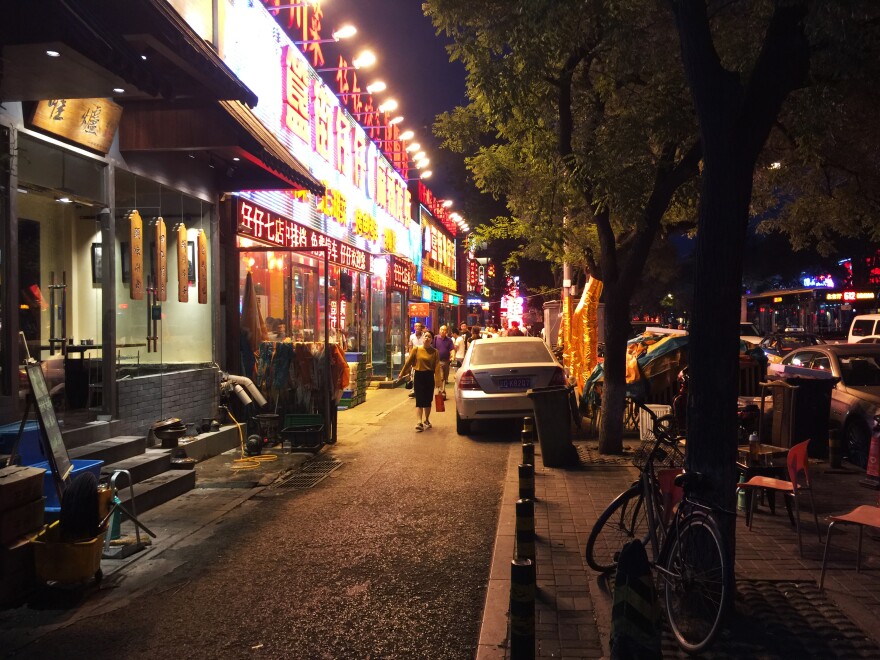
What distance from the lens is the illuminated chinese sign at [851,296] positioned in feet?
109

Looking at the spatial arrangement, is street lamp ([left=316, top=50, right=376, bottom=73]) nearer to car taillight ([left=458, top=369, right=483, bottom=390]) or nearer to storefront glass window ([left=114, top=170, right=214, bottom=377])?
storefront glass window ([left=114, top=170, right=214, bottom=377])

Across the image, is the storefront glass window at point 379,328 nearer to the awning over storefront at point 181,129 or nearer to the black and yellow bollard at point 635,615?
the awning over storefront at point 181,129

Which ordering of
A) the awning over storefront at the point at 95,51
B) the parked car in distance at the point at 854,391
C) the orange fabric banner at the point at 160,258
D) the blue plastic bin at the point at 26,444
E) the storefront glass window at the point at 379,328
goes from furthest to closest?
the storefront glass window at the point at 379,328, the orange fabric banner at the point at 160,258, the parked car in distance at the point at 854,391, the blue plastic bin at the point at 26,444, the awning over storefront at the point at 95,51

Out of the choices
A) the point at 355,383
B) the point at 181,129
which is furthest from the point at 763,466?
the point at 355,383

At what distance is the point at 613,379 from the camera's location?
10.8 meters

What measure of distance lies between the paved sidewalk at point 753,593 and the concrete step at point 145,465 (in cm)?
421

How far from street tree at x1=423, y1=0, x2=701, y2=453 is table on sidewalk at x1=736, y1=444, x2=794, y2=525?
11.0 feet

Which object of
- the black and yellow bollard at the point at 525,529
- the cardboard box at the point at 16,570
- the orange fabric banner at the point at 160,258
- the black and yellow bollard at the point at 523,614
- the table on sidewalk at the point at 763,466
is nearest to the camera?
the black and yellow bollard at the point at 523,614

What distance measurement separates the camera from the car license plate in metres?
12.6

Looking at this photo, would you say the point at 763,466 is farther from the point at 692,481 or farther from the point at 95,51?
the point at 95,51

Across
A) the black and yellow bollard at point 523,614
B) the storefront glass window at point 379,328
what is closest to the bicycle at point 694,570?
the black and yellow bollard at point 523,614

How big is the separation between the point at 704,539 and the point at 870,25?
16.6 feet

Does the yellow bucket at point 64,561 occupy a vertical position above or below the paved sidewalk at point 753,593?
above

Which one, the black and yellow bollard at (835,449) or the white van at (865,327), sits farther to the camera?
the white van at (865,327)
